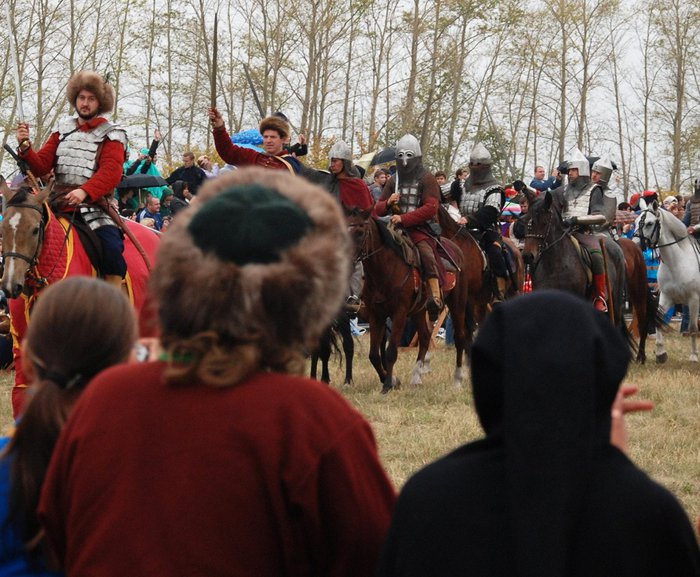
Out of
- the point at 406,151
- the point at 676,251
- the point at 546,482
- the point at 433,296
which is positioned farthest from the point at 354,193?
the point at 546,482

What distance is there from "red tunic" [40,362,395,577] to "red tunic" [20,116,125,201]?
20.0ft

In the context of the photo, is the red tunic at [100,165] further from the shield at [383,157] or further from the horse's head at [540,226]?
the shield at [383,157]

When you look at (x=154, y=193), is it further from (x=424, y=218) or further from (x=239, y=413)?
(x=239, y=413)

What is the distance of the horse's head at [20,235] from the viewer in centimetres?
766

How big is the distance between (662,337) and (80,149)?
917 cm

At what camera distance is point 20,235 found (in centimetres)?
781

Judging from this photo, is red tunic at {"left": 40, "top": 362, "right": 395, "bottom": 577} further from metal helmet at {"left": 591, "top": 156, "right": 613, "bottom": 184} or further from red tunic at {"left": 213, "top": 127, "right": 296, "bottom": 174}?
metal helmet at {"left": 591, "top": 156, "right": 613, "bottom": 184}

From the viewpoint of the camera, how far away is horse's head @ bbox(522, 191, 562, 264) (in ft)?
43.6

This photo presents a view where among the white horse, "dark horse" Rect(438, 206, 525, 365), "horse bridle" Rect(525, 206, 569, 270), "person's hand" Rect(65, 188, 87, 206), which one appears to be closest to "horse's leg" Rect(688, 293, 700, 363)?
the white horse

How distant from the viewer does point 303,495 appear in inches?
85.8

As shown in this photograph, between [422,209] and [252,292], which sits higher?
[422,209]

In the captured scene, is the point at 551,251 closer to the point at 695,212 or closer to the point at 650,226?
the point at 650,226

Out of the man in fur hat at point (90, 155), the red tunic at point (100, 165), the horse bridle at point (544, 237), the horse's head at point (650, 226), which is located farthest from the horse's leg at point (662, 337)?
the red tunic at point (100, 165)

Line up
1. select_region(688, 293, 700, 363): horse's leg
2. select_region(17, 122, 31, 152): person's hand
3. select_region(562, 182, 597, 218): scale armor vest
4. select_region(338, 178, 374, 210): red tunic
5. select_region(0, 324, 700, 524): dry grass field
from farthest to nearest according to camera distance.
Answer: select_region(688, 293, 700, 363): horse's leg
select_region(562, 182, 597, 218): scale armor vest
select_region(338, 178, 374, 210): red tunic
select_region(17, 122, 31, 152): person's hand
select_region(0, 324, 700, 524): dry grass field
